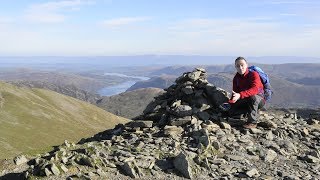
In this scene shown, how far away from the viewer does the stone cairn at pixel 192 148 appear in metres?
19.9

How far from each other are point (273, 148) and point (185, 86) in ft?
27.9

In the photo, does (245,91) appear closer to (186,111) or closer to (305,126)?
(186,111)

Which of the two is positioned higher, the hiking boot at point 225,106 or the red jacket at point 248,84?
the red jacket at point 248,84

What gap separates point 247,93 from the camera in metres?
24.4

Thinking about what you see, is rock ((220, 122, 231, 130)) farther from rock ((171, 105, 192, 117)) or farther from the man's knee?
rock ((171, 105, 192, 117))

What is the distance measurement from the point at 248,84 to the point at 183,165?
7.90m

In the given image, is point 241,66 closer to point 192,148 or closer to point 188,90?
point 188,90

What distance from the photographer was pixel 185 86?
98.3 feet

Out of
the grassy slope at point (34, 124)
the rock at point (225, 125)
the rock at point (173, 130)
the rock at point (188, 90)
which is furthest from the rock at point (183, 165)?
the grassy slope at point (34, 124)

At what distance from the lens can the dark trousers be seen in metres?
25.2

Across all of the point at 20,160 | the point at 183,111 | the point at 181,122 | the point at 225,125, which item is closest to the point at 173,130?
the point at 181,122

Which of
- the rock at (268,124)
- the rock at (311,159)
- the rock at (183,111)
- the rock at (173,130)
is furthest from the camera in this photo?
the rock at (268,124)

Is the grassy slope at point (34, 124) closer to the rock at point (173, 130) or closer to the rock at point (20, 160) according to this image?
the rock at point (20, 160)

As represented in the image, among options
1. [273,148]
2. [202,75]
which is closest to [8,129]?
[202,75]
